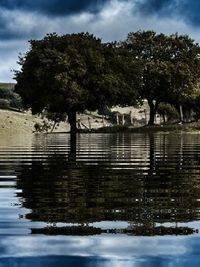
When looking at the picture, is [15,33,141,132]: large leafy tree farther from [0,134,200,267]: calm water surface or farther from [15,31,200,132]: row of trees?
[0,134,200,267]: calm water surface

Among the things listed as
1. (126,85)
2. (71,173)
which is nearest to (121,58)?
(126,85)

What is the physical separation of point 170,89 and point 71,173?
73.5 metres

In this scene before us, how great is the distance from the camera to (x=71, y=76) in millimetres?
73188

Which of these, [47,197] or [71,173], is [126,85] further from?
[47,197]

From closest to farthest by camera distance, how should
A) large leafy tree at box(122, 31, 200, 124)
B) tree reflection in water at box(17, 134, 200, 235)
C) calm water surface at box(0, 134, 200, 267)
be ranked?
1. calm water surface at box(0, 134, 200, 267)
2. tree reflection in water at box(17, 134, 200, 235)
3. large leafy tree at box(122, 31, 200, 124)

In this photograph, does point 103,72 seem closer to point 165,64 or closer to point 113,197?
point 165,64

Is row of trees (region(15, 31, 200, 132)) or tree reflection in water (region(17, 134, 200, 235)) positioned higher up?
row of trees (region(15, 31, 200, 132))

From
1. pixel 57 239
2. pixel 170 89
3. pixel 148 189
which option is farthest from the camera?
pixel 170 89

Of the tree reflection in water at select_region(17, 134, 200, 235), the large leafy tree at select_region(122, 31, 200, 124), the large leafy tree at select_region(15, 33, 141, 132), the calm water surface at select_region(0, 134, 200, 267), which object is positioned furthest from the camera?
the large leafy tree at select_region(122, 31, 200, 124)

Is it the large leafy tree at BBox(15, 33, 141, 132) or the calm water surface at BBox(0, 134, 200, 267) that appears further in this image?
the large leafy tree at BBox(15, 33, 141, 132)

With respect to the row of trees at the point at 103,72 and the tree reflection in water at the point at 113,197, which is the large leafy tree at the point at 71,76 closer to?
the row of trees at the point at 103,72

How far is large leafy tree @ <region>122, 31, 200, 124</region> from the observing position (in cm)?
8700

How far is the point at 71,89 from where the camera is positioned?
7075cm

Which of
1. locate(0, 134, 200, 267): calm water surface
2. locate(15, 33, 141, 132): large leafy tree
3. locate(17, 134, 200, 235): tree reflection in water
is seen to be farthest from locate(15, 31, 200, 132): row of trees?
locate(0, 134, 200, 267): calm water surface
